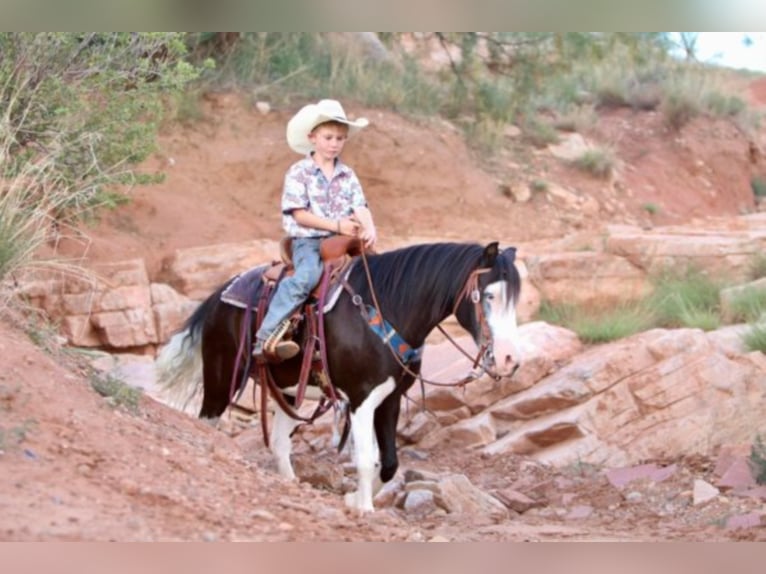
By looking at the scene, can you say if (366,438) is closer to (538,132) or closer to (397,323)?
(397,323)

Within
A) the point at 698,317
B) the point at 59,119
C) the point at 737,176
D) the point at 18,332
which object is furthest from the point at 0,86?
the point at 737,176

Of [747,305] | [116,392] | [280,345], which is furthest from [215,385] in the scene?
[747,305]

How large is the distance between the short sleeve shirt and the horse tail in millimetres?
1473

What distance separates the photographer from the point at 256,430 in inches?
393

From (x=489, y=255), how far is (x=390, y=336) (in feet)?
2.38

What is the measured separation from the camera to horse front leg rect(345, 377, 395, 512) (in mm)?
6680

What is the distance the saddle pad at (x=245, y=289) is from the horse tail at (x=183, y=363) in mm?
522

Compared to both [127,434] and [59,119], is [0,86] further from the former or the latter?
[127,434]

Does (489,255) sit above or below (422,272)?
above

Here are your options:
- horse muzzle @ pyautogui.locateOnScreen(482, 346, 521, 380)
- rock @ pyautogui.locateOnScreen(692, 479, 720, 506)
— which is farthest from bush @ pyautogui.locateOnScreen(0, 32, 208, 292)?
rock @ pyautogui.locateOnScreen(692, 479, 720, 506)

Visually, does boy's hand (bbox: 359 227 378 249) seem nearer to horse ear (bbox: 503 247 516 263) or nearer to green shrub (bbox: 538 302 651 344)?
horse ear (bbox: 503 247 516 263)

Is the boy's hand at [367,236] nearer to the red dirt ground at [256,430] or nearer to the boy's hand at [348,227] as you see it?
the boy's hand at [348,227]

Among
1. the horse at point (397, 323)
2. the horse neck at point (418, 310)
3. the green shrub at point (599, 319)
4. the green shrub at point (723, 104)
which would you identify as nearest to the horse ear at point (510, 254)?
the horse at point (397, 323)

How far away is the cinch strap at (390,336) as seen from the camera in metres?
6.72
